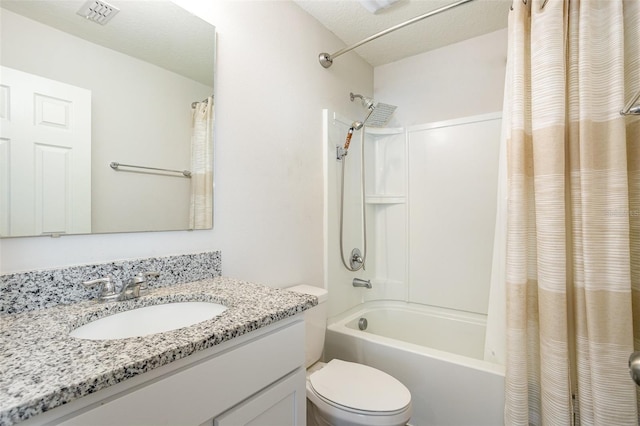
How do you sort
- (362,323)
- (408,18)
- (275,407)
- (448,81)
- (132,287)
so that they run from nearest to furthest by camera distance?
(275,407), (132,287), (408,18), (362,323), (448,81)

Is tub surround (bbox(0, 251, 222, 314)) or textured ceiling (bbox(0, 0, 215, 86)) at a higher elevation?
textured ceiling (bbox(0, 0, 215, 86))

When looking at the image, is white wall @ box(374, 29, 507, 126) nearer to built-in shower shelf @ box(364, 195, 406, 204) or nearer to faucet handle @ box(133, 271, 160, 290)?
built-in shower shelf @ box(364, 195, 406, 204)

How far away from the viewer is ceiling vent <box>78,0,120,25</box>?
93cm

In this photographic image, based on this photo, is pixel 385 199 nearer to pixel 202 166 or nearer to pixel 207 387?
pixel 202 166

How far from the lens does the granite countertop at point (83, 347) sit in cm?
44

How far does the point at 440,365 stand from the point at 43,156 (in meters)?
1.74

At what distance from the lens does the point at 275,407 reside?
812 millimetres

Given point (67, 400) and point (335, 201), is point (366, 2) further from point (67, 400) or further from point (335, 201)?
point (67, 400)

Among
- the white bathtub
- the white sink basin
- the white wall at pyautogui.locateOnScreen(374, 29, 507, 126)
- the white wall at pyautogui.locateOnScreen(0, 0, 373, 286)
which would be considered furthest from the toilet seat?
the white wall at pyautogui.locateOnScreen(374, 29, 507, 126)

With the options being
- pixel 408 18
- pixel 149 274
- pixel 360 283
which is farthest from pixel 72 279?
pixel 408 18

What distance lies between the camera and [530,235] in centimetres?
128

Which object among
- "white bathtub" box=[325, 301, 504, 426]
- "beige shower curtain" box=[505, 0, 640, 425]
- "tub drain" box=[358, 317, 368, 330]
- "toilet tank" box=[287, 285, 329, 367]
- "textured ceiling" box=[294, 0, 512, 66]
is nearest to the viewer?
"beige shower curtain" box=[505, 0, 640, 425]

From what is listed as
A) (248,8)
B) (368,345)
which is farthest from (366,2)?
(368,345)

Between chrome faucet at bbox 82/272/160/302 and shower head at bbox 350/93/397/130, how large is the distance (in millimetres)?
1528
